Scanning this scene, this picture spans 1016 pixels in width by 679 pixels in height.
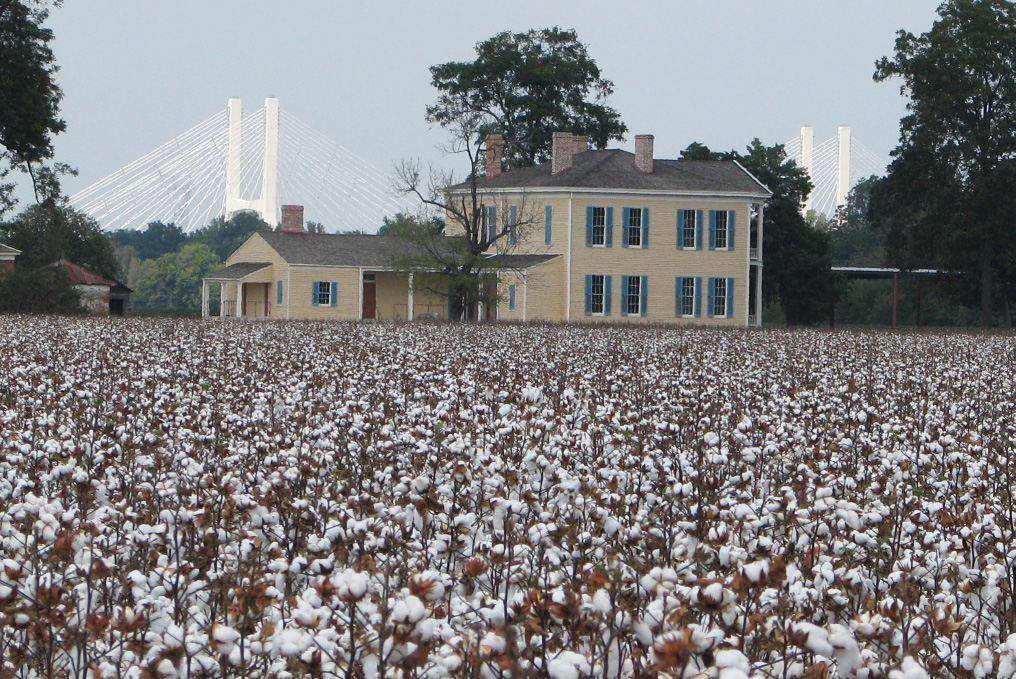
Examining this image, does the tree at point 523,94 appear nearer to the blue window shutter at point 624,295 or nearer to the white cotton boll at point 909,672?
the blue window shutter at point 624,295

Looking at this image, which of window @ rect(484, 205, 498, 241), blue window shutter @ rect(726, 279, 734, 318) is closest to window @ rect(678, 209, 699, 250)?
blue window shutter @ rect(726, 279, 734, 318)

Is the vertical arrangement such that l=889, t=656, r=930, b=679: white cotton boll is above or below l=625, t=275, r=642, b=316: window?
below

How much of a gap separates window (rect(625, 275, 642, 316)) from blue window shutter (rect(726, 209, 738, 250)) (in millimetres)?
3761

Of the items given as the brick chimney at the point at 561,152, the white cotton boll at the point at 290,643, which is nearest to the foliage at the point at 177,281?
the brick chimney at the point at 561,152

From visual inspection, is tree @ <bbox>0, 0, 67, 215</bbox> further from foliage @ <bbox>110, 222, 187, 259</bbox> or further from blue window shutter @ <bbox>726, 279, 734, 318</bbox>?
foliage @ <bbox>110, 222, 187, 259</bbox>

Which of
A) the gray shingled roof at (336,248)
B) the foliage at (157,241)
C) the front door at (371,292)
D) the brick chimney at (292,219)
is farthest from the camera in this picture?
the foliage at (157,241)

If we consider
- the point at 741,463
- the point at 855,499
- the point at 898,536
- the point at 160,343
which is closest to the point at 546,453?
the point at 741,463

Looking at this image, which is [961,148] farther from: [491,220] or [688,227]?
[491,220]

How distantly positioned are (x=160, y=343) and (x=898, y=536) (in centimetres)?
1901

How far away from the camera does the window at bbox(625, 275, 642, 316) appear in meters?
49.0

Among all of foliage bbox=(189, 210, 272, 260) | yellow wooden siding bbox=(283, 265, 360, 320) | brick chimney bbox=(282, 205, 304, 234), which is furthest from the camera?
foliage bbox=(189, 210, 272, 260)

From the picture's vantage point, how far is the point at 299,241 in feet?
190

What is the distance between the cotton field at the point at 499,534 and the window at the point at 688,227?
35.4m

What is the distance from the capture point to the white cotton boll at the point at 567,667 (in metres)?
3.04
